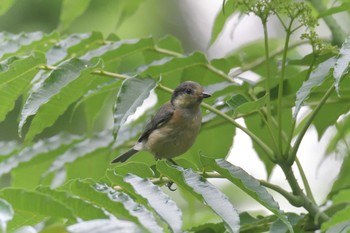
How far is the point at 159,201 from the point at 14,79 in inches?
37.6

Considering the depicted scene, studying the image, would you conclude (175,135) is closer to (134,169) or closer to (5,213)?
(134,169)

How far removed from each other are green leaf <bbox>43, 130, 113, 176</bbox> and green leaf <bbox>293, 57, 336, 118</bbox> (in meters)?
A: 1.35

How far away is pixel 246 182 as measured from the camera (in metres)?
2.39

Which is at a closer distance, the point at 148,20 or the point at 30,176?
the point at 30,176

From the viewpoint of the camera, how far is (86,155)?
3.59 meters

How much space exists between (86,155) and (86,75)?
869mm

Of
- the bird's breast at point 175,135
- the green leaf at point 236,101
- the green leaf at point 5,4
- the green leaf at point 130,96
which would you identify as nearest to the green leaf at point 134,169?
the green leaf at point 130,96

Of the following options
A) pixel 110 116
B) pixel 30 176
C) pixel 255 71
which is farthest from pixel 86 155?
pixel 110 116

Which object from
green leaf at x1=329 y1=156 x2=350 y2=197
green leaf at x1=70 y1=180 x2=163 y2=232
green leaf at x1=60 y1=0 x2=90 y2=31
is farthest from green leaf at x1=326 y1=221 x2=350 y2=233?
green leaf at x1=60 y1=0 x2=90 y2=31

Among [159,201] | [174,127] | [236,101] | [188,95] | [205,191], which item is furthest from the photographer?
[174,127]

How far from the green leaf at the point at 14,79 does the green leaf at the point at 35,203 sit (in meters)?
0.75

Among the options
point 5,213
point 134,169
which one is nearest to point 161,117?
point 134,169

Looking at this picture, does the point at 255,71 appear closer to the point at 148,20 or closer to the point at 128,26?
the point at 128,26

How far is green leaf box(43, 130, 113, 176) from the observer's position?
11.7 feet
